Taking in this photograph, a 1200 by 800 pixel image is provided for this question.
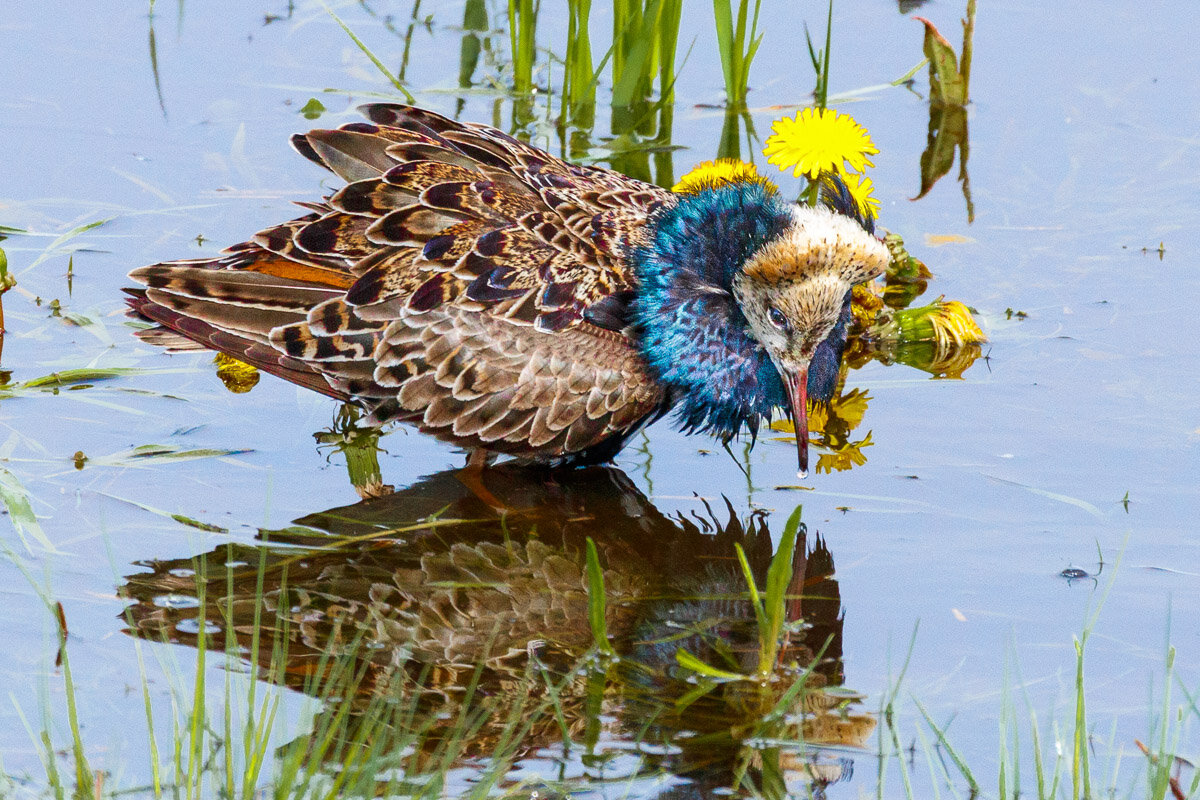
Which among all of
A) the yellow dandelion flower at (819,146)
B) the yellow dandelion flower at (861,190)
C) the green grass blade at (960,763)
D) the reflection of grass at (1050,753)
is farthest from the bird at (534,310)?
the green grass blade at (960,763)

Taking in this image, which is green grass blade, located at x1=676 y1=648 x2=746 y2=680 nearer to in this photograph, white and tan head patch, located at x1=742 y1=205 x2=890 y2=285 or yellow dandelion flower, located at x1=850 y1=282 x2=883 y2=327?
white and tan head patch, located at x1=742 y1=205 x2=890 y2=285

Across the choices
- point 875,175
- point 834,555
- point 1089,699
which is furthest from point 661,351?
point 875,175

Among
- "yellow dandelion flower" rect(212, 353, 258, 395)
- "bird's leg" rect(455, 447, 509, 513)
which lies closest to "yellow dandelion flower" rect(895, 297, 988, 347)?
"bird's leg" rect(455, 447, 509, 513)

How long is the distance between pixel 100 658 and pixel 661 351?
2.05 metres

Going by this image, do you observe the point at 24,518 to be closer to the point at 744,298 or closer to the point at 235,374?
the point at 235,374

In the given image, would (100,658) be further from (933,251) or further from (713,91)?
(713,91)

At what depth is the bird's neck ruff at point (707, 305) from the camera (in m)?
5.25

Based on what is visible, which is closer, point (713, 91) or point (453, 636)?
point (453, 636)

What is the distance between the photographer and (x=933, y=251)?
280 inches

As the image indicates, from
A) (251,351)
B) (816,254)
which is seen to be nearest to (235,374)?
(251,351)

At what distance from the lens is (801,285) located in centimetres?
502

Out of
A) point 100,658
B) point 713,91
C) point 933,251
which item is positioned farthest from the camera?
point 713,91

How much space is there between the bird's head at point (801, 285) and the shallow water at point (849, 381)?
49 centimetres

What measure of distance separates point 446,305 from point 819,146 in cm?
165
